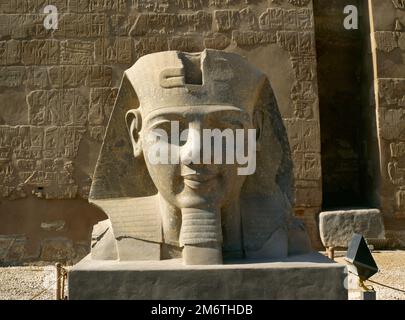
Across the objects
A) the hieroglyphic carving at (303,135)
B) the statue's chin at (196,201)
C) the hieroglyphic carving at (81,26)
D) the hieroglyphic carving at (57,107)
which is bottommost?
the statue's chin at (196,201)

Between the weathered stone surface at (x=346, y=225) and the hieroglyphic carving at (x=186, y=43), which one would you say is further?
the hieroglyphic carving at (x=186, y=43)

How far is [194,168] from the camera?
2.62m

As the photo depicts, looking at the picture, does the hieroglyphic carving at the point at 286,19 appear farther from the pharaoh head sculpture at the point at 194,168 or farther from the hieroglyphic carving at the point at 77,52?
the pharaoh head sculpture at the point at 194,168

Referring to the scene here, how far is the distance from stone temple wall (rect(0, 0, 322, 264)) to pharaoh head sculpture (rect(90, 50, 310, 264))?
3618 millimetres

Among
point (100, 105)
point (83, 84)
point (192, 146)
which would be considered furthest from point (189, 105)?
point (83, 84)

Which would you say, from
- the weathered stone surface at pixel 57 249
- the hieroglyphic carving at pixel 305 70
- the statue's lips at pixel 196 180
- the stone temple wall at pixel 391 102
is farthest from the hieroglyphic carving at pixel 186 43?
the statue's lips at pixel 196 180

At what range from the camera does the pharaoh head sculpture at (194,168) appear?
2.64 meters

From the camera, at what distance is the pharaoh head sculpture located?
104 inches

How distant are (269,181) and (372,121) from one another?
4202mm

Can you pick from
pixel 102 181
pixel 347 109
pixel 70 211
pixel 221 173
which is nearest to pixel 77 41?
pixel 70 211

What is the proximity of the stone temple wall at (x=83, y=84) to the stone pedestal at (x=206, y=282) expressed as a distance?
4.01 meters

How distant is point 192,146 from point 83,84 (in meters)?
4.32

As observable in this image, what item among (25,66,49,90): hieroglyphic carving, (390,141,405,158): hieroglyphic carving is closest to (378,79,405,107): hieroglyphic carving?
(390,141,405,158): hieroglyphic carving
